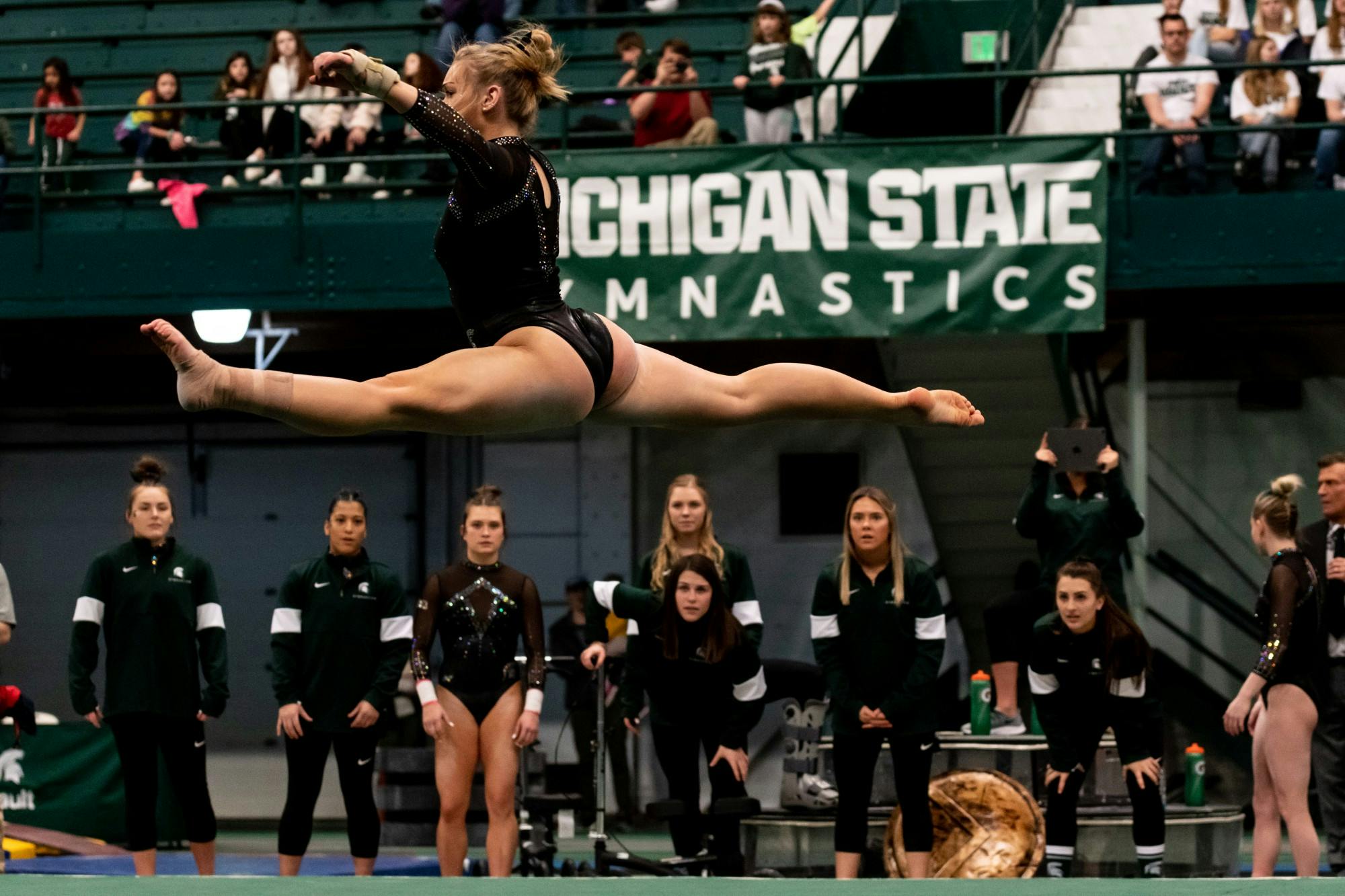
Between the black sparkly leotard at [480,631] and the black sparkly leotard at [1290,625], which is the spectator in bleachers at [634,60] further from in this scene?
the black sparkly leotard at [1290,625]

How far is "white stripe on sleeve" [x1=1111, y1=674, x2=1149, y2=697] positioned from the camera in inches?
304

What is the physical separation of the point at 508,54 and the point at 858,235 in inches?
215

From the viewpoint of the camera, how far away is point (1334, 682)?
7633 mm

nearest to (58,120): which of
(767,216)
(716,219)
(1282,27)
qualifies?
(716,219)

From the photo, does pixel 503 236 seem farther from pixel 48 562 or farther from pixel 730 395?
pixel 48 562

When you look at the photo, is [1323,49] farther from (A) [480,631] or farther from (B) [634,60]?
(A) [480,631]

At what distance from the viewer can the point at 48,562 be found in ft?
43.5

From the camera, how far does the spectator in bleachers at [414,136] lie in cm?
1142

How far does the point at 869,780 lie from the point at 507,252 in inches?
154

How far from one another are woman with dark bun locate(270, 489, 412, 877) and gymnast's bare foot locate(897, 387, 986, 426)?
11.8 feet

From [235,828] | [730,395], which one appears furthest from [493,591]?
[235,828]

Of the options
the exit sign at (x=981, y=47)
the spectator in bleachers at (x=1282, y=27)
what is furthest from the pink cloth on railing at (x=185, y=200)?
the spectator in bleachers at (x=1282, y=27)

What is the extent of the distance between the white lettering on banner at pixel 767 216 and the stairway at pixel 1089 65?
2.54 m

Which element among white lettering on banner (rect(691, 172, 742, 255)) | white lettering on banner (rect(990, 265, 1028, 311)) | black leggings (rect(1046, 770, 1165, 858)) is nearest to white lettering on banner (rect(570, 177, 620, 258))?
white lettering on banner (rect(691, 172, 742, 255))
